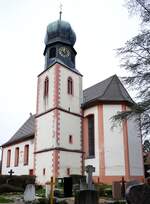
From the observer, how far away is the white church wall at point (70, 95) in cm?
2344

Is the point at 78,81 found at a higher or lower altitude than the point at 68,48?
lower

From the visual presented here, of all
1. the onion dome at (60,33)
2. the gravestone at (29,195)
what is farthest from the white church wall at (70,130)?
the gravestone at (29,195)

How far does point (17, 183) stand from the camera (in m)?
21.9

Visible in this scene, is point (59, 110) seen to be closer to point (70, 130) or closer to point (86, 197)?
point (70, 130)

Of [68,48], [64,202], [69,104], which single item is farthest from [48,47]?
[64,202]

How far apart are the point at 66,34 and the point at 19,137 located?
1229cm

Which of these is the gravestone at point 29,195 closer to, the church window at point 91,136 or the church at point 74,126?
the church at point 74,126

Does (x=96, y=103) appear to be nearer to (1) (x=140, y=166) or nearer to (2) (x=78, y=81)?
(2) (x=78, y=81)

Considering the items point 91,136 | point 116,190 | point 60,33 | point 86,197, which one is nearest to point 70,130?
point 91,136

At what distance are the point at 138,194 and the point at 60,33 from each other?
66.5ft

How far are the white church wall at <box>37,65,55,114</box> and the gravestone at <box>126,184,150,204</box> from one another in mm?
15424

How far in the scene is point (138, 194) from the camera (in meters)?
8.18

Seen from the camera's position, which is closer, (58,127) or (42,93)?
(58,127)

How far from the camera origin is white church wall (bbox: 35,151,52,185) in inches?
838
